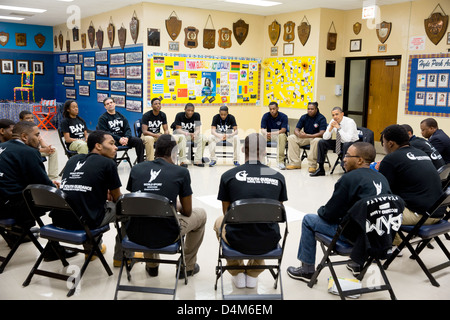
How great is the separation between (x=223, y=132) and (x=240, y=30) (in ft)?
11.1

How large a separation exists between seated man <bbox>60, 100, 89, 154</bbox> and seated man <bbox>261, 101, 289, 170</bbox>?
3.13 meters

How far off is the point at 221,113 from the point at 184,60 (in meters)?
2.37

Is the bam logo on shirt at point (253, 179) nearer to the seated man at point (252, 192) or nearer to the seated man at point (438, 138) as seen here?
the seated man at point (252, 192)

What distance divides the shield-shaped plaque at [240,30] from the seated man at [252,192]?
7.49 metres

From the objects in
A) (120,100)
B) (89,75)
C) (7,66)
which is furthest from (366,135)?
(7,66)

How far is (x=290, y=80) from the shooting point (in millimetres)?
10094

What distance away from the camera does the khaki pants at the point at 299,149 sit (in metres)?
7.34

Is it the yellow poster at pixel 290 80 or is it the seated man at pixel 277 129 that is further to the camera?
the yellow poster at pixel 290 80

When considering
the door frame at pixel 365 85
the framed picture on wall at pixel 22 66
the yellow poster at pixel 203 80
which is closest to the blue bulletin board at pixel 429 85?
the door frame at pixel 365 85

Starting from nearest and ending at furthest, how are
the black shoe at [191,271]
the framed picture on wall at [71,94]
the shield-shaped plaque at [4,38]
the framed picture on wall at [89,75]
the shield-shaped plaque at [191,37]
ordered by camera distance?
the black shoe at [191,271]
the shield-shaped plaque at [191,37]
the framed picture on wall at [89,75]
the framed picture on wall at [71,94]
the shield-shaped plaque at [4,38]

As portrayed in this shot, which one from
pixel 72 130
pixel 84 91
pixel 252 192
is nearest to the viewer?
pixel 252 192

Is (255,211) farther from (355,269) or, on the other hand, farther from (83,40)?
(83,40)

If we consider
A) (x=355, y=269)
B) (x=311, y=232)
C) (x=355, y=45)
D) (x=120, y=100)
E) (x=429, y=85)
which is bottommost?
(x=355, y=269)
